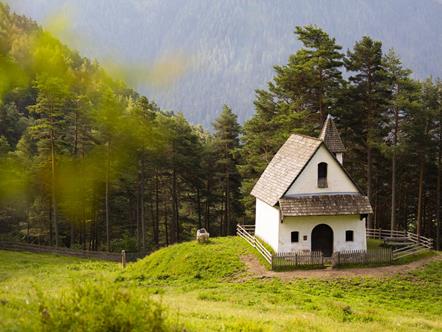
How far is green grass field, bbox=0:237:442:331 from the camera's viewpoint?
7320mm

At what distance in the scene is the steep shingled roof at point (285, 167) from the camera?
94.6 ft

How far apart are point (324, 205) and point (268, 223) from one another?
4411 mm

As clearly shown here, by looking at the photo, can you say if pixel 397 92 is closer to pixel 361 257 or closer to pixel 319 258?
pixel 361 257

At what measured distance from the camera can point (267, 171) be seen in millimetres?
33688

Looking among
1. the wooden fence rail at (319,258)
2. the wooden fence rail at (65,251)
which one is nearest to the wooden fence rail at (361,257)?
the wooden fence rail at (319,258)

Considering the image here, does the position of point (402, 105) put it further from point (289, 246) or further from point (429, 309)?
point (429, 309)

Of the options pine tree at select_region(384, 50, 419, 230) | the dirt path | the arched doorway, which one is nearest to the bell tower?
the arched doorway

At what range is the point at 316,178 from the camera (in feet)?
95.0

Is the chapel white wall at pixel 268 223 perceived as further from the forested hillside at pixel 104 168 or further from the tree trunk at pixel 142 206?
the forested hillside at pixel 104 168

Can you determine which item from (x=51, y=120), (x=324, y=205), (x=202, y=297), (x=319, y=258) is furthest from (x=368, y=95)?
(x=51, y=120)

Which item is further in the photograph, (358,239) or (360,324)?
(358,239)

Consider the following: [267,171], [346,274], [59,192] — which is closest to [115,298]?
[346,274]

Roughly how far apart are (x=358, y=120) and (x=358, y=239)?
13.3 metres

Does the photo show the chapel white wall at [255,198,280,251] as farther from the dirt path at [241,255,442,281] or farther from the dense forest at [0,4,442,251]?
the dense forest at [0,4,442,251]
